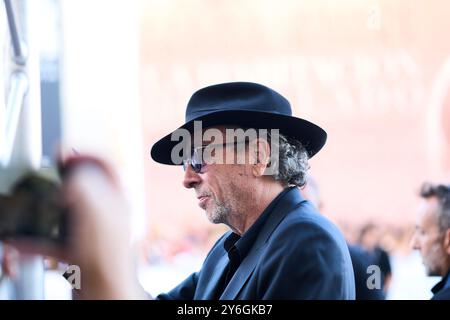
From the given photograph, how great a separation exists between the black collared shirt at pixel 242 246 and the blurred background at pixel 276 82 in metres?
0.56

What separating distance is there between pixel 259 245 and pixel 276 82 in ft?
2.82

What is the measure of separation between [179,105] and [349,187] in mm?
612

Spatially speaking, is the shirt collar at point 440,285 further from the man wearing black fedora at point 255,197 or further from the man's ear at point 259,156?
the man's ear at point 259,156

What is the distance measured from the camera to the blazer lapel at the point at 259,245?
1.37 metres

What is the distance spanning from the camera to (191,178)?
1496mm

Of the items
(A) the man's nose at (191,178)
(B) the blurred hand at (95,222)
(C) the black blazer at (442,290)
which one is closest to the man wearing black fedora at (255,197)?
(A) the man's nose at (191,178)

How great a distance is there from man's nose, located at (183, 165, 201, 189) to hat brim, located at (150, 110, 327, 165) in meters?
0.10

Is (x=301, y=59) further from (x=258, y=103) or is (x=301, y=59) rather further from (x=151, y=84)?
(x=258, y=103)

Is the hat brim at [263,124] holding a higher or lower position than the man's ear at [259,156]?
higher

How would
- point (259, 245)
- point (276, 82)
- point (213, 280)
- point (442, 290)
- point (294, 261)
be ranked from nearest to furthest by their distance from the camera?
point (294, 261) < point (259, 245) < point (213, 280) < point (442, 290) < point (276, 82)

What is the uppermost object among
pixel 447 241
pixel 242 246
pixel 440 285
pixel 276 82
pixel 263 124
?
pixel 276 82

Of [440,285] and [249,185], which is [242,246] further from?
[440,285]

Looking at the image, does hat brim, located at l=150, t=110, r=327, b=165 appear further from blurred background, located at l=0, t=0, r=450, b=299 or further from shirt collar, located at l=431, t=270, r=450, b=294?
shirt collar, located at l=431, t=270, r=450, b=294

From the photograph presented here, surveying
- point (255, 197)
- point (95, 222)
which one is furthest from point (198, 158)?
point (95, 222)
